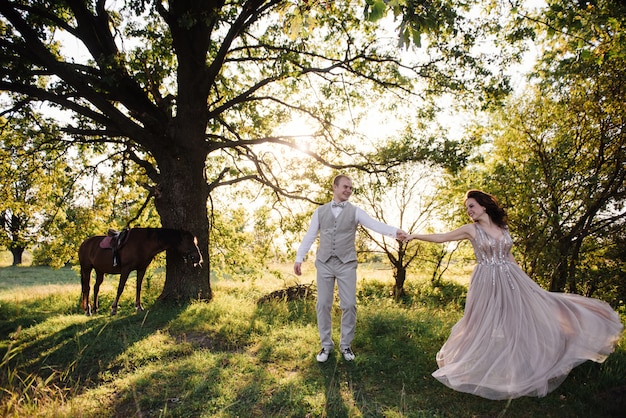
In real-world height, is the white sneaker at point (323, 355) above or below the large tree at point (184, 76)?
below

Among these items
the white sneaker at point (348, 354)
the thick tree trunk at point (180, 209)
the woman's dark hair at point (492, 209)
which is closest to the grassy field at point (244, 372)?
the white sneaker at point (348, 354)

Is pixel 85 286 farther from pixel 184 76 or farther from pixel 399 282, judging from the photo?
pixel 399 282

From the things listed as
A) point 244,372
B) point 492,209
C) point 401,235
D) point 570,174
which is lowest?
point 244,372

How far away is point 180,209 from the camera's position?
8.34 metres

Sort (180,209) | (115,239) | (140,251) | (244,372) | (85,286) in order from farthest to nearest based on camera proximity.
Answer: (85,286)
(180,209)
(115,239)
(140,251)
(244,372)

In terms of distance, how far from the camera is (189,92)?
8.24 m

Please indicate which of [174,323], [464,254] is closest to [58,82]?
[174,323]

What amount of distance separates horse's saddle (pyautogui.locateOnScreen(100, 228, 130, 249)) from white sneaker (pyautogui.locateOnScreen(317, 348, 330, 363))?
559 centimetres

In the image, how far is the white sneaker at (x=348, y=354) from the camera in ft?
15.8

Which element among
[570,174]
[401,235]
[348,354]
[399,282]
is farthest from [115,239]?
[570,174]

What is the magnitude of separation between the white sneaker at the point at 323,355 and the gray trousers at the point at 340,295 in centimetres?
5

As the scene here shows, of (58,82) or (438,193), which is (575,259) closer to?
(438,193)

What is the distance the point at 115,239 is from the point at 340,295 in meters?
6.00

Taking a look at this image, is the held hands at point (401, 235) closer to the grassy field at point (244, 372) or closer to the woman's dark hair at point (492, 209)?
the woman's dark hair at point (492, 209)
